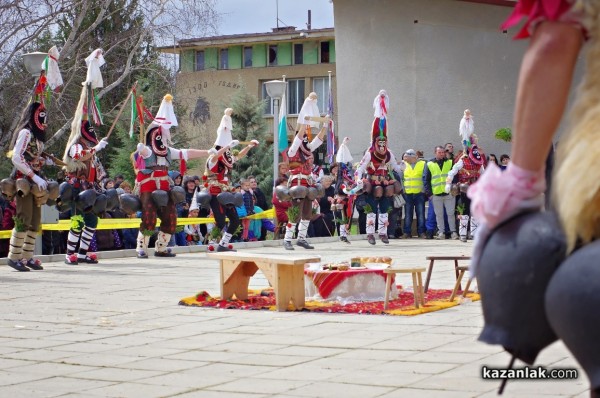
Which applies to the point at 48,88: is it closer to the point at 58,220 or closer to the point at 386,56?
the point at 58,220

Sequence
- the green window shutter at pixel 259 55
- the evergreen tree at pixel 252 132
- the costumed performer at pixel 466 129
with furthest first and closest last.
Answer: the green window shutter at pixel 259 55, the evergreen tree at pixel 252 132, the costumed performer at pixel 466 129

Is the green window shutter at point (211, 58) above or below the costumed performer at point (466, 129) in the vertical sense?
above

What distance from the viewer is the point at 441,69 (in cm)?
2750

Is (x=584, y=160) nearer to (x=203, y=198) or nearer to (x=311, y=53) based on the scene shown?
(x=203, y=198)

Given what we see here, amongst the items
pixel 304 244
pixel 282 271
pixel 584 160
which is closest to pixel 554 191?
pixel 584 160

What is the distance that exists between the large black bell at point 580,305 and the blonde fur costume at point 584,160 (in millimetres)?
64

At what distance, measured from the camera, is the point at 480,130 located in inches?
1075

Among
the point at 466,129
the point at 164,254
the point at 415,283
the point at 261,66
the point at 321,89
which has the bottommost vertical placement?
the point at 164,254

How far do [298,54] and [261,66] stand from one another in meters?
2.02

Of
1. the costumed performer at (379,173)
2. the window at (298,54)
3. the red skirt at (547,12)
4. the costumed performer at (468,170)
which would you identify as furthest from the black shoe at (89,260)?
the window at (298,54)

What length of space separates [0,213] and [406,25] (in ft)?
41.0

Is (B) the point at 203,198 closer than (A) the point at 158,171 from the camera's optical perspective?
No

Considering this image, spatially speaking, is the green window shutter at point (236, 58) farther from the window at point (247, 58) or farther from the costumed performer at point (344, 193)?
the costumed performer at point (344, 193)

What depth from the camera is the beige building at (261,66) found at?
168 feet
